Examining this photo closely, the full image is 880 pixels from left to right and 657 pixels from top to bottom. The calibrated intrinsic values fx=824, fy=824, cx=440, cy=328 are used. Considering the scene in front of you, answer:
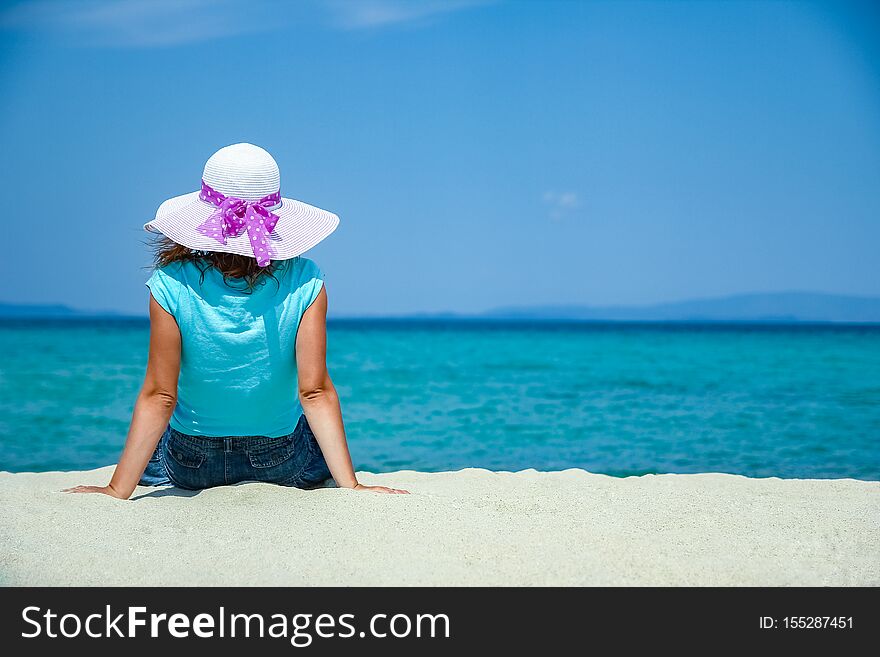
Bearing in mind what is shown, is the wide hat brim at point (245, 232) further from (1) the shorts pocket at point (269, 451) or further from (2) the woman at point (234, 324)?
(1) the shorts pocket at point (269, 451)

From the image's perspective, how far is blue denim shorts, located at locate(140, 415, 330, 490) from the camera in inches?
122

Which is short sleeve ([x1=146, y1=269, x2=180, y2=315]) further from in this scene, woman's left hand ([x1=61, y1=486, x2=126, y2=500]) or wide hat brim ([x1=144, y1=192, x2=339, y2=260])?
woman's left hand ([x1=61, y1=486, x2=126, y2=500])

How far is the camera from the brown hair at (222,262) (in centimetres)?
290

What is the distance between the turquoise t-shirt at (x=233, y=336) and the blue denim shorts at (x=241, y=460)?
0.11m

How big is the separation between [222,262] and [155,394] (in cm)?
51

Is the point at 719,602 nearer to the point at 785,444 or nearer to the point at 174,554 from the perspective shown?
the point at 174,554

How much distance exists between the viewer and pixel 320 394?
2.98m

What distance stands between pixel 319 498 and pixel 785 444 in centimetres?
609

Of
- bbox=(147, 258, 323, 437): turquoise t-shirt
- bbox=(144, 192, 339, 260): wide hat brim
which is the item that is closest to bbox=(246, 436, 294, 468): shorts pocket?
bbox=(147, 258, 323, 437): turquoise t-shirt

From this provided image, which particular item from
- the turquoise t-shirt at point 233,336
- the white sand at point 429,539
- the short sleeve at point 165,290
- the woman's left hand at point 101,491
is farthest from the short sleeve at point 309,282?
the woman's left hand at point 101,491

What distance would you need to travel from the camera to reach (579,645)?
6.71ft

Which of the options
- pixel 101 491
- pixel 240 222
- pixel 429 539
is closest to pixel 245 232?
pixel 240 222

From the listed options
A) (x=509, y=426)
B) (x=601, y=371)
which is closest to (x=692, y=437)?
(x=509, y=426)

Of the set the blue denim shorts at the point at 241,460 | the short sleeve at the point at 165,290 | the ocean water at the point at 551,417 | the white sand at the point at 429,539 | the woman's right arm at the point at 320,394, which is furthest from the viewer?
the ocean water at the point at 551,417
